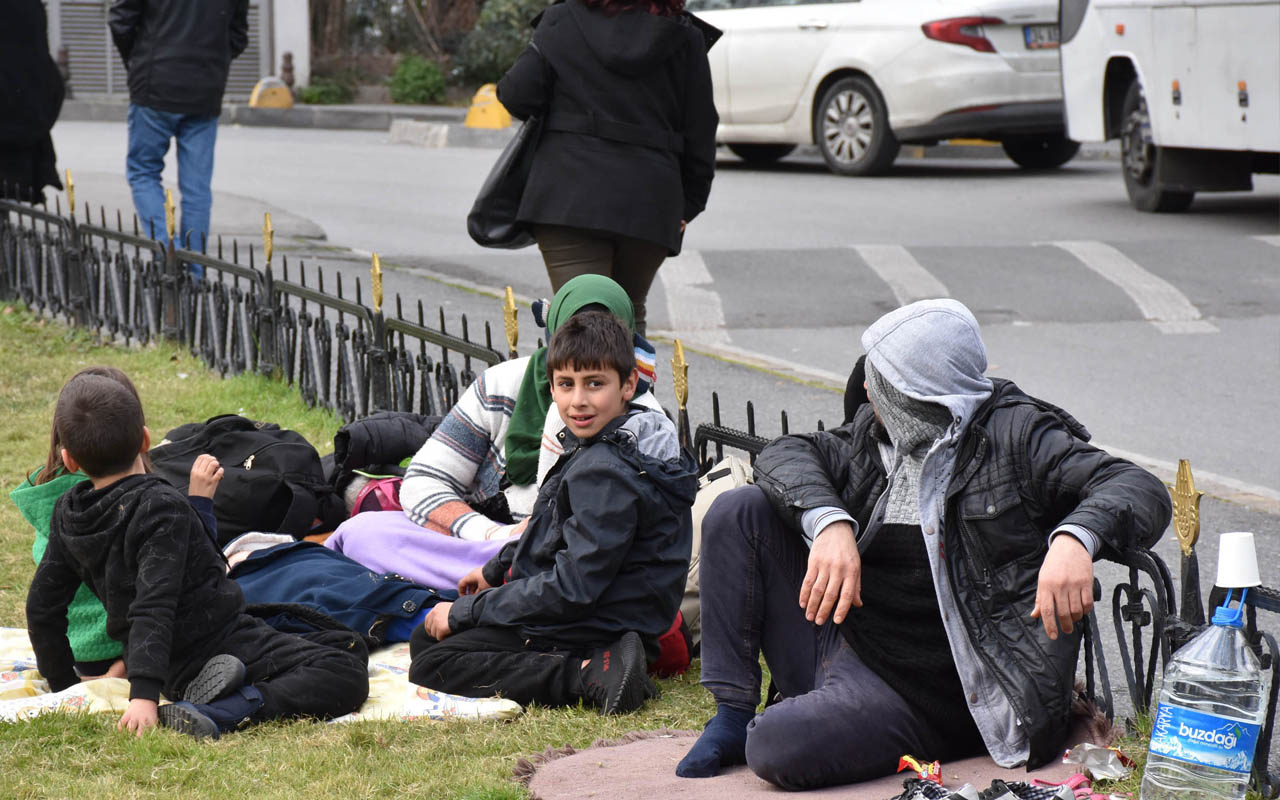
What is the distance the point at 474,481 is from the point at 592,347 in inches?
→ 41.2

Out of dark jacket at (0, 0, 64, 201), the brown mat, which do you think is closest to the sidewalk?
dark jacket at (0, 0, 64, 201)

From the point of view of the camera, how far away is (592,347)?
4004mm

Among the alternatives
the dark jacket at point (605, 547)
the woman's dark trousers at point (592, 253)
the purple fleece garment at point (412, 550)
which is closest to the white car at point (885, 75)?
the woman's dark trousers at point (592, 253)

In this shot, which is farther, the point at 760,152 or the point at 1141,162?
the point at 760,152

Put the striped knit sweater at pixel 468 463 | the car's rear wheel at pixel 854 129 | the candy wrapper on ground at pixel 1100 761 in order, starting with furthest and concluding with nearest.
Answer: the car's rear wheel at pixel 854 129 → the striped knit sweater at pixel 468 463 → the candy wrapper on ground at pixel 1100 761

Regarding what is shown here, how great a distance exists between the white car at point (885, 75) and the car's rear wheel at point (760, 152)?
0.93 m

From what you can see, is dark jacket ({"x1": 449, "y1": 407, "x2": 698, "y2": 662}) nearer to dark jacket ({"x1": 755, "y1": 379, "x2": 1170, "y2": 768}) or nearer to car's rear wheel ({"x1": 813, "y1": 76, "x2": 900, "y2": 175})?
dark jacket ({"x1": 755, "y1": 379, "x2": 1170, "y2": 768})

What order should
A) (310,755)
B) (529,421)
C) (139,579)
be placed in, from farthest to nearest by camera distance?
(529,421) → (139,579) → (310,755)

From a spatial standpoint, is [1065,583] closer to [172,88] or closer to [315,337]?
[315,337]

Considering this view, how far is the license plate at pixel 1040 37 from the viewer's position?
1336 centimetres

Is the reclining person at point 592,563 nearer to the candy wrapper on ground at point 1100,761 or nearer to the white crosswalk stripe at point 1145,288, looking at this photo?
the candy wrapper on ground at point 1100,761

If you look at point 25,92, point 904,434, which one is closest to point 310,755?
point 904,434

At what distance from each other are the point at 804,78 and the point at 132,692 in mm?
11396

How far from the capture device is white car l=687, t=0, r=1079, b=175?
43.6ft
